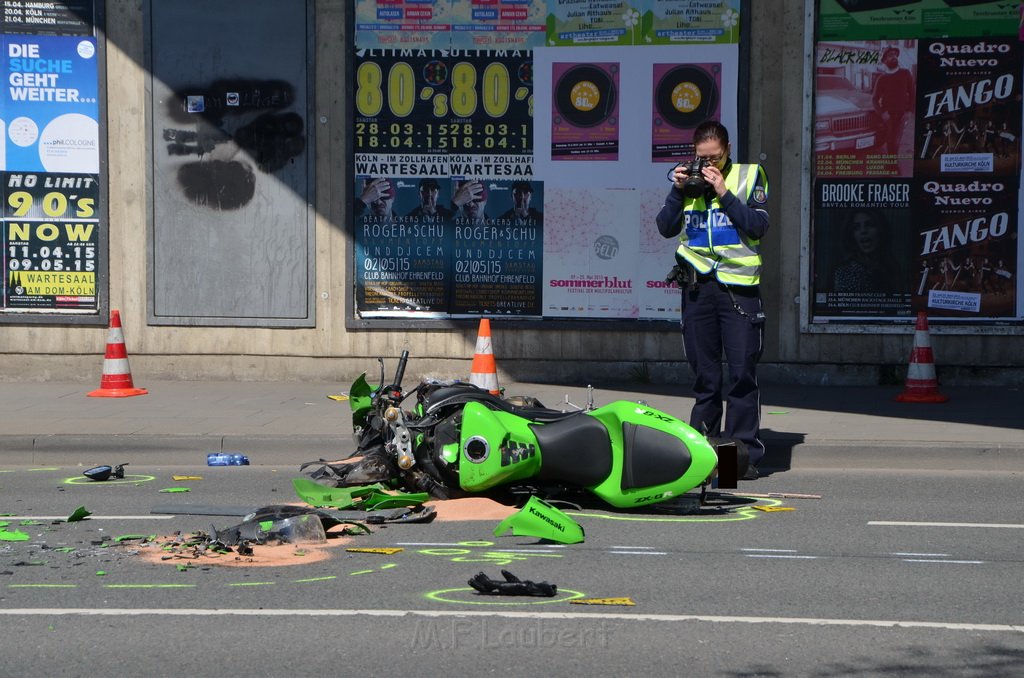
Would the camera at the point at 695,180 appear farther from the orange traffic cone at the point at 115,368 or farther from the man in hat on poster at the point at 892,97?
the orange traffic cone at the point at 115,368

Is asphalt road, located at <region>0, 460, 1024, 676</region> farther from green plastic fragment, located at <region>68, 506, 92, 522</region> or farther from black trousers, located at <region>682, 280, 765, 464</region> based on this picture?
black trousers, located at <region>682, 280, 765, 464</region>

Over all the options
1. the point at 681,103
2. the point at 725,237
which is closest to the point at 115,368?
the point at 681,103

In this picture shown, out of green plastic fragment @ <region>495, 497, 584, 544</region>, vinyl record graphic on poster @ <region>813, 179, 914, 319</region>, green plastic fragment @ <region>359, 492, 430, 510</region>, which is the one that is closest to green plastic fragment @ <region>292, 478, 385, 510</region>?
green plastic fragment @ <region>359, 492, 430, 510</region>

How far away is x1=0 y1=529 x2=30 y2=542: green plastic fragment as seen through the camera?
24.0ft

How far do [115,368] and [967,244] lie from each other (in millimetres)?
7791

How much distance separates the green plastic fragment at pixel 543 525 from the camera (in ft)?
23.5

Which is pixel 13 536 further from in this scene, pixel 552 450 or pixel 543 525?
pixel 552 450

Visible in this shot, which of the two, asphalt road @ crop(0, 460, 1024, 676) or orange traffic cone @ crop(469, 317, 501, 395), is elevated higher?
orange traffic cone @ crop(469, 317, 501, 395)

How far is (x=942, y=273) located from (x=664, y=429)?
613 centimetres

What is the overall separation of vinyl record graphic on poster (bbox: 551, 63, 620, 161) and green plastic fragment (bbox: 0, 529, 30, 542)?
705 centimetres

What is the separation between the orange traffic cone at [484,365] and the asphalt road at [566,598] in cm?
311

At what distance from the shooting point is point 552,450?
7.74m

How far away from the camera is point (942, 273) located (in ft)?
42.2

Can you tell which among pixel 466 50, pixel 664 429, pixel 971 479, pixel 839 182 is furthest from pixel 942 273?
pixel 664 429
